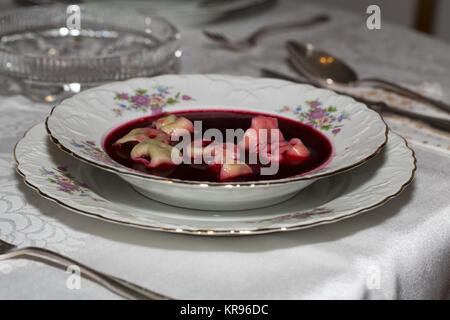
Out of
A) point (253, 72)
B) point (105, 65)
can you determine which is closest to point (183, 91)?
point (105, 65)

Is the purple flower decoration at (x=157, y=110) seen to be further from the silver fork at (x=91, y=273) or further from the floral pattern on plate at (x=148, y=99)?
the silver fork at (x=91, y=273)

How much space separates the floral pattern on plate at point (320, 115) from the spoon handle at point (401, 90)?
0.81 feet

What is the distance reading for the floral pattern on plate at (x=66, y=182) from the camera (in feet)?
1.98

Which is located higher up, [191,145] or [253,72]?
[191,145]

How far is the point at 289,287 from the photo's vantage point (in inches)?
20.3

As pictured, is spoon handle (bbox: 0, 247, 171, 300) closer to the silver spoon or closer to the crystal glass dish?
the crystal glass dish

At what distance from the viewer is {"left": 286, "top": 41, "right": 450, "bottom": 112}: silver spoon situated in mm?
990

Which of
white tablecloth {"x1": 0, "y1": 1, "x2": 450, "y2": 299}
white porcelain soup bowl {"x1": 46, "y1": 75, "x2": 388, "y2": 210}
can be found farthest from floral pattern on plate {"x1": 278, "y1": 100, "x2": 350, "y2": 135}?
white tablecloth {"x1": 0, "y1": 1, "x2": 450, "y2": 299}

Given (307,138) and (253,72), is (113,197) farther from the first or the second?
(253,72)

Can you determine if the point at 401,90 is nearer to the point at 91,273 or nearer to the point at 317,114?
the point at 317,114

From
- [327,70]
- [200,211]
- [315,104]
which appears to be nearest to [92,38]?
[327,70]

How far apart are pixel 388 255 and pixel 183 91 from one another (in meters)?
0.37

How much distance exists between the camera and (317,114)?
2.53 feet

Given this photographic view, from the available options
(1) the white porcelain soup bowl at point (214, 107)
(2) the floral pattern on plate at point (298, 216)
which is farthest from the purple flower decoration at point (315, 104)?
(2) the floral pattern on plate at point (298, 216)
